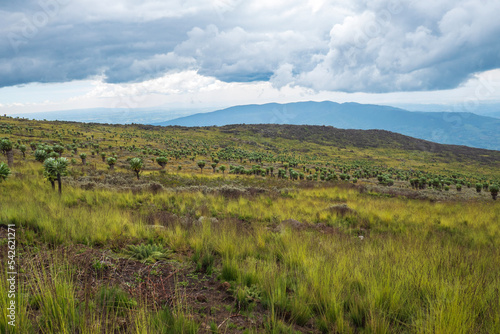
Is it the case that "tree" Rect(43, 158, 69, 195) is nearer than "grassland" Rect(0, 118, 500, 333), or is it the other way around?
"grassland" Rect(0, 118, 500, 333)

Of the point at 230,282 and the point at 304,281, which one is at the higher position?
the point at 304,281

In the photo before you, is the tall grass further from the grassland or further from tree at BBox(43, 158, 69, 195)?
tree at BBox(43, 158, 69, 195)

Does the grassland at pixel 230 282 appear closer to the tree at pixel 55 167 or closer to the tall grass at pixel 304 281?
the tall grass at pixel 304 281

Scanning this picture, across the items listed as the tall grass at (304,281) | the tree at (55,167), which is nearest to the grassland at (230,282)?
the tall grass at (304,281)

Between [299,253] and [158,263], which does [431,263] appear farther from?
[158,263]

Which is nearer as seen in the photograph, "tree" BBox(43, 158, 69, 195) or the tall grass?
the tall grass

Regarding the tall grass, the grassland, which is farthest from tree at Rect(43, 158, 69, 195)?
the grassland

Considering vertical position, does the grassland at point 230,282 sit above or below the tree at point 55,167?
below

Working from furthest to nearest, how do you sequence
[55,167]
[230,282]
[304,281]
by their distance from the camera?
1. [55,167]
2. [230,282]
3. [304,281]

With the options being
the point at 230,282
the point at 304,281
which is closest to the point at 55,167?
the point at 230,282

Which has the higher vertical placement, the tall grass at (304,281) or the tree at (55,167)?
the tree at (55,167)

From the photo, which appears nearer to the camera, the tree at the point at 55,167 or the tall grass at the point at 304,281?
the tall grass at the point at 304,281

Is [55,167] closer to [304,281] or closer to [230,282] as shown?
[230,282]

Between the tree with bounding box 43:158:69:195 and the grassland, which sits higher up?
the tree with bounding box 43:158:69:195
